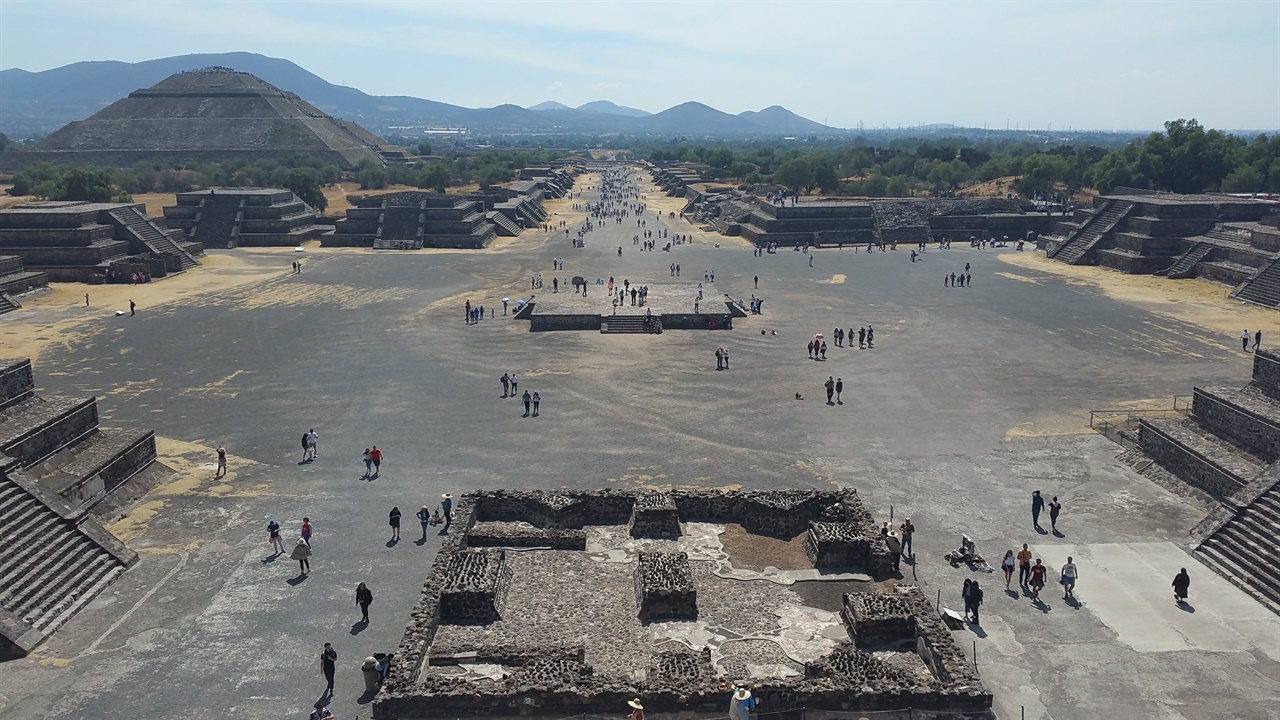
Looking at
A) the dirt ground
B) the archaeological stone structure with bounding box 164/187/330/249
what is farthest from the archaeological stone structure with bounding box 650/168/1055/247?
the dirt ground

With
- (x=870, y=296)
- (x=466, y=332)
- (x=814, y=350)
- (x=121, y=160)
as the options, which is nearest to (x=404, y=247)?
(x=466, y=332)

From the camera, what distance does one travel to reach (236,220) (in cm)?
7212

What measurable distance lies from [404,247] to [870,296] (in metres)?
38.4

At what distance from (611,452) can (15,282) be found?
4127 centimetres

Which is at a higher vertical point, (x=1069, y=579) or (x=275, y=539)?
(x=1069, y=579)

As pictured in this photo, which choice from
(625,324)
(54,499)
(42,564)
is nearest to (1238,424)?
(625,324)

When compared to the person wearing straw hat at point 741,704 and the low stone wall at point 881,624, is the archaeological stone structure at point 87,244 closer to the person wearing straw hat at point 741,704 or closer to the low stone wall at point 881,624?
the low stone wall at point 881,624

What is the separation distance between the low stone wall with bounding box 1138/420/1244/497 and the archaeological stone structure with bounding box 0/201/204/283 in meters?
55.4

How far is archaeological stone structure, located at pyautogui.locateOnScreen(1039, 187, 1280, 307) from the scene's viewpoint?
52.1 m

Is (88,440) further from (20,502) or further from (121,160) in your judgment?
(121,160)

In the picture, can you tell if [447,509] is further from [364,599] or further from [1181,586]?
[1181,586]

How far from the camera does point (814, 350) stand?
119 feet

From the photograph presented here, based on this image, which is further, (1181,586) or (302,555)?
(302,555)

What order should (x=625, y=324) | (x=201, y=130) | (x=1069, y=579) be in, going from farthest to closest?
(x=201, y=130) < (x=625, y=324) < (x=1069, y=579)
